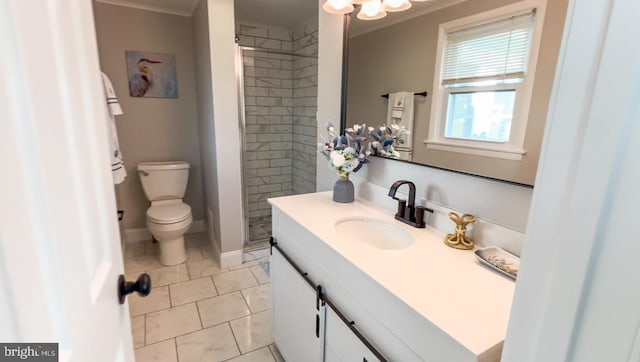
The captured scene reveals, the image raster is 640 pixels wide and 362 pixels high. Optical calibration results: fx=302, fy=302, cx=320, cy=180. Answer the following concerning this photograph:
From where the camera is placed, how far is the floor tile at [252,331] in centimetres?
188

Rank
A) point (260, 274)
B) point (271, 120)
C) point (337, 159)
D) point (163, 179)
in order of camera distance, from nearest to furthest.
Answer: point (337, 159) → point (260, 274) → point (163, 179) → point (271, 120)

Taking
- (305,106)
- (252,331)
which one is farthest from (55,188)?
(305,106)

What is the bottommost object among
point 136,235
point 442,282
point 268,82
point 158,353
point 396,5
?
point 158,353

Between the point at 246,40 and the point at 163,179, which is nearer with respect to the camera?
the point at 163,179

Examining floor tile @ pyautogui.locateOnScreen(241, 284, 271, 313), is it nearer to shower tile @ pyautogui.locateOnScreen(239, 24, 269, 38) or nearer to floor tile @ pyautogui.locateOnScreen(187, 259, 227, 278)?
floor tile @ pyautogui.locateOnScreen(187, 259, 227, 278)

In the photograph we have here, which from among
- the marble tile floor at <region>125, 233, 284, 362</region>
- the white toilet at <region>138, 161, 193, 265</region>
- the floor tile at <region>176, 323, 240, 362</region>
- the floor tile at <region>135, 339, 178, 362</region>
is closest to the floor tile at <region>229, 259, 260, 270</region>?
the marble tile floor at <region>125, 233, 284, 362</region>

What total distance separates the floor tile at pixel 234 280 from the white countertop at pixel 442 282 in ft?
4.67

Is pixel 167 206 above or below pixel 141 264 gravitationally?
above

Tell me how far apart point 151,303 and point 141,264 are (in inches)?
27.4

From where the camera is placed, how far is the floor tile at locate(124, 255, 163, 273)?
2.71m

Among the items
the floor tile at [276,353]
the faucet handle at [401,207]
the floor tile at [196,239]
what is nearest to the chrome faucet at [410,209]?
the faucet handle at [401,207]

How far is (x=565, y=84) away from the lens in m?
0.39

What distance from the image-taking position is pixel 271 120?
139 inches

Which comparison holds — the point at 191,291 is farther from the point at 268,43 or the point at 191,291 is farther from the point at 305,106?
the point at 268,43
